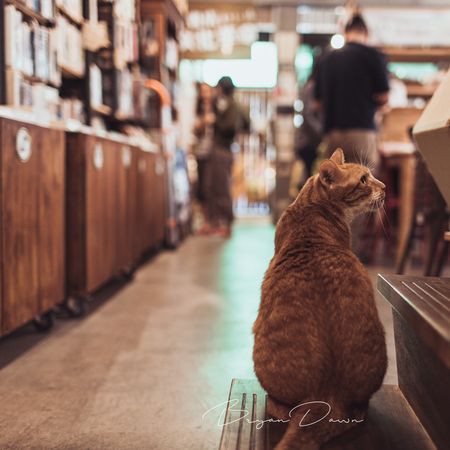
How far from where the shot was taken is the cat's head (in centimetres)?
140

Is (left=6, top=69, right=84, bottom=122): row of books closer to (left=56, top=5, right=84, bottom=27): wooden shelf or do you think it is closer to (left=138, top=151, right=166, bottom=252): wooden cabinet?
(left=56, top=5, right=84, bottom=27): wooden shelf

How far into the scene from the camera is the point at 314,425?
125 centimetres

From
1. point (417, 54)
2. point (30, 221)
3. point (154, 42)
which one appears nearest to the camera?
point (30, 221)

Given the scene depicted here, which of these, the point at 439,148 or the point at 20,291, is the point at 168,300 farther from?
the point at 439,148

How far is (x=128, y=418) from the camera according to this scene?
5.69 ft

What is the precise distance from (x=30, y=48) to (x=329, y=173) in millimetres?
2141

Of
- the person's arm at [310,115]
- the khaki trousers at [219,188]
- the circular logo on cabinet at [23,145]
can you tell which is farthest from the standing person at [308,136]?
the circular logo on cabinet at [23,145]

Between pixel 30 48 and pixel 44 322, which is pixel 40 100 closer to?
pixel 30 48

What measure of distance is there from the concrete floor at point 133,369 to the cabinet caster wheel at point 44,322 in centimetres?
4

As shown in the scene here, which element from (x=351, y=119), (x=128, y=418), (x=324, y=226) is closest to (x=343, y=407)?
(x=324, y=226)

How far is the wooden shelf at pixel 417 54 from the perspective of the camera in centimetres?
648

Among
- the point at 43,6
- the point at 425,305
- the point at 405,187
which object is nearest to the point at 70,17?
the point at 43,6

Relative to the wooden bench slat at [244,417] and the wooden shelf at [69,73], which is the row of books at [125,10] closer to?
the wooden shelf at [69,73]

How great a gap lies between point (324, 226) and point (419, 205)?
267 centimetres
